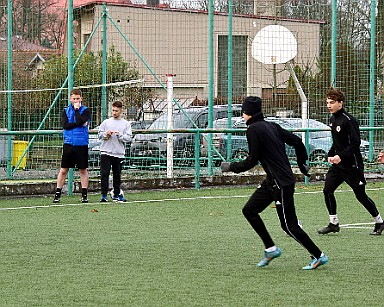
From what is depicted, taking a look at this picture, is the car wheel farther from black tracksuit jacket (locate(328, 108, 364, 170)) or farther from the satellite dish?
black tracksuit jacket (locate(328, 108, 364, 170))

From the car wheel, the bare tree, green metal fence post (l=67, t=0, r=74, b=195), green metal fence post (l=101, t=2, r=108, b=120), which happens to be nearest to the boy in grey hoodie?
green metal fence post (l=67, t=0, r=74, b=195)

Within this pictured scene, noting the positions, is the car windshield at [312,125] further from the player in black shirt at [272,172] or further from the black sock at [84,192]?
the player in black shirt at [272,172]

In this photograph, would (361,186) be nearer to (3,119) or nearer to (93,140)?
(93,140)

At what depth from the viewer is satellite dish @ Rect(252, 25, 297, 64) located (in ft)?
66.9

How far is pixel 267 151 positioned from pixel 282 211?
558 mm

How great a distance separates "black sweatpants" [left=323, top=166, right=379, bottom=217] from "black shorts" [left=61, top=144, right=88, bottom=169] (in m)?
5.12

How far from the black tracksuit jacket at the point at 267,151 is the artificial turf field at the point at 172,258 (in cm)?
86

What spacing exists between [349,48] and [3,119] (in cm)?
762

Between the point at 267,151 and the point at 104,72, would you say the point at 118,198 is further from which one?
the point at 267,151

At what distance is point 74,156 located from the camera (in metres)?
15.7

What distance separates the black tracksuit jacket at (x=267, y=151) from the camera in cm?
883

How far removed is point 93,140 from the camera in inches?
721

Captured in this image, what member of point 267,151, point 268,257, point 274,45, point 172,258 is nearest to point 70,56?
point 274,45

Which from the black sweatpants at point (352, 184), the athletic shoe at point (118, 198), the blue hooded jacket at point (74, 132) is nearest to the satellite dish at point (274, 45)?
the athletic shoe at point (118, 198)
